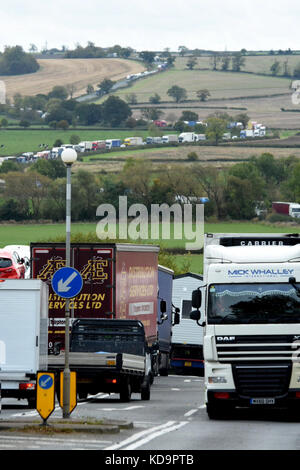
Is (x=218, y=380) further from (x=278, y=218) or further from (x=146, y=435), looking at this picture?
(x=278, y=218)

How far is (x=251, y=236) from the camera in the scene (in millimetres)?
25703

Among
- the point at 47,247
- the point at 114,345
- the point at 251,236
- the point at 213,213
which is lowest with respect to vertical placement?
the point at 213,213

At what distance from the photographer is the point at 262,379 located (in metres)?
23.9

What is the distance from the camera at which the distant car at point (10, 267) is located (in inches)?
1642

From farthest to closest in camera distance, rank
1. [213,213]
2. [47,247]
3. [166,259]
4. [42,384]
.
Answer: [213,213] → [166,259] → [47,247] → [42,384]

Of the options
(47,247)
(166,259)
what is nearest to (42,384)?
(47,247)

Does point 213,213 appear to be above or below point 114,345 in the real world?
below

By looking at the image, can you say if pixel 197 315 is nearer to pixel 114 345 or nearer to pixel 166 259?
pixel 114 345

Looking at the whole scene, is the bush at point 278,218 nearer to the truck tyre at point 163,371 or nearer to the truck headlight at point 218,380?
the truck tyre at point 163,371

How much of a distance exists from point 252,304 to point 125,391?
769 centimetres

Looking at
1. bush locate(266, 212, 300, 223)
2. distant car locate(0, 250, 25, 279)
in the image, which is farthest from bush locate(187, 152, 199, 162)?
distant car locate(0, 250, 25, 279)

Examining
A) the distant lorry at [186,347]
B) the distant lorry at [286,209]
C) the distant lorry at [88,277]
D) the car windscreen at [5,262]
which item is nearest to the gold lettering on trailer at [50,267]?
the distant lorry at [88,277]

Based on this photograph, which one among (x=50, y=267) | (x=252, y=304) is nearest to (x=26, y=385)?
(x=252, y=304)
